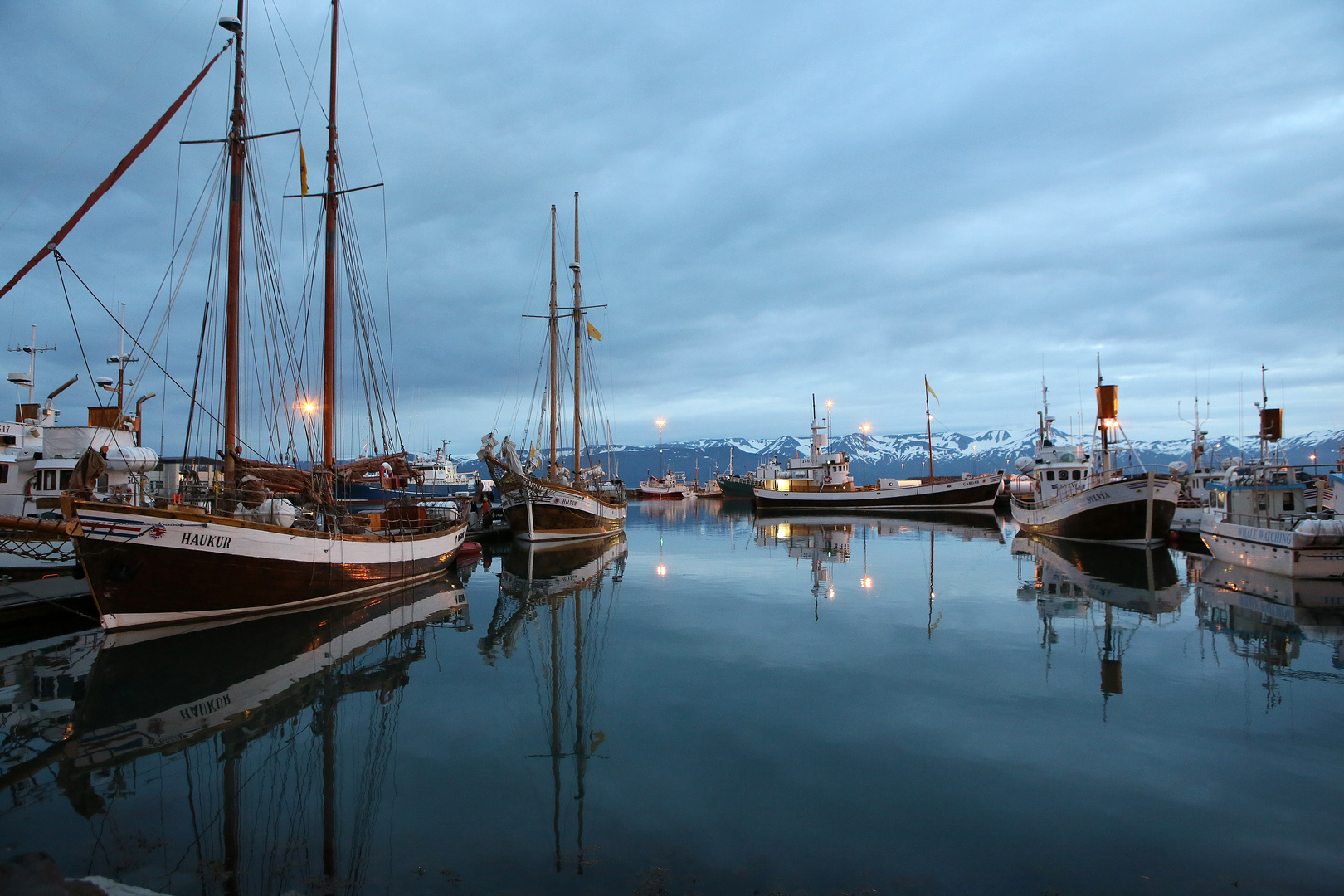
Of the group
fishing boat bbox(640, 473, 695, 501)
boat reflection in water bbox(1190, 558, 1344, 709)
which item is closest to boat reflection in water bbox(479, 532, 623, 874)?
boat reflection in water bbox(1190, 558, 1344, 709)

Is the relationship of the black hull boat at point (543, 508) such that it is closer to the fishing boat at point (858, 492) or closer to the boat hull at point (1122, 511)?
the boat hull at point (1122, 511)

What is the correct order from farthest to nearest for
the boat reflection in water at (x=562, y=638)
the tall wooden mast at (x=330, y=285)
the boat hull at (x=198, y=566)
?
the tall wooden mast at (x=330, y=285) < the boat hull at (x=198, y=566) < the boat reflection in water at (x=562, y=638)

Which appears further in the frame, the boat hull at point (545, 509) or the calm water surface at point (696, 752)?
the boat hull at point (545, 509)

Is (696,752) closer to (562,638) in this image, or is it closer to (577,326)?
(562,638)

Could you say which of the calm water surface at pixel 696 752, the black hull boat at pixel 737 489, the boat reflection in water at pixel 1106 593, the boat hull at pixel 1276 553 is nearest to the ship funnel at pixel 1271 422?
the boat reflection in water at pixel 1106 593

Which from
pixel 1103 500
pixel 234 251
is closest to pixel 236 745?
pixel 234 251

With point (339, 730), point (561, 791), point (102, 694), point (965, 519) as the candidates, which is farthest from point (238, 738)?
point (965, 519)

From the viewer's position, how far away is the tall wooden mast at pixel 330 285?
→ 19.5 metres

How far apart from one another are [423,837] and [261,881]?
1212 mm

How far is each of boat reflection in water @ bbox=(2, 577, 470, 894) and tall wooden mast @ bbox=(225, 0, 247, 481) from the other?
445 cm

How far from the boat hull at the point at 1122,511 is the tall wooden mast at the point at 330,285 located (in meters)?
30.0

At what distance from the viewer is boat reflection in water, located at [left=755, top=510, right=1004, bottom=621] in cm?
2072

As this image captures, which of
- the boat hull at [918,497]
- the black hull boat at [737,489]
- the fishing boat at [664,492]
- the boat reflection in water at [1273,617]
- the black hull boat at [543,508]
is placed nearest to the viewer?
the boat reflection in water at [1273,617]

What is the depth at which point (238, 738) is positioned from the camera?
8.05 m
